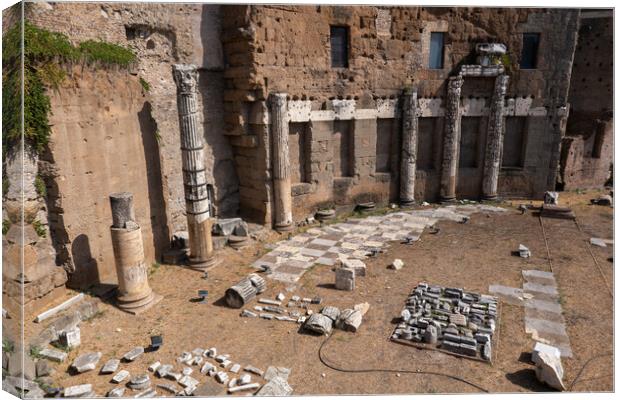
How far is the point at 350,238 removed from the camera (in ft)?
43.1

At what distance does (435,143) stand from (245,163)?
768cm

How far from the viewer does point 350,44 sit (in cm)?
1403

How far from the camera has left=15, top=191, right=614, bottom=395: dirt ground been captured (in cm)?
661

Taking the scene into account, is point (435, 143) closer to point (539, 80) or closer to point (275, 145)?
point (539, 80)

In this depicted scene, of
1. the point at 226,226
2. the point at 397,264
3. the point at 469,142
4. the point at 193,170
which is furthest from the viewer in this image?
the point at 469,142

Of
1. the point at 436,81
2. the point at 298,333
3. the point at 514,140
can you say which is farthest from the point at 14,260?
the point at 514,140

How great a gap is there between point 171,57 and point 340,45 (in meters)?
5.67

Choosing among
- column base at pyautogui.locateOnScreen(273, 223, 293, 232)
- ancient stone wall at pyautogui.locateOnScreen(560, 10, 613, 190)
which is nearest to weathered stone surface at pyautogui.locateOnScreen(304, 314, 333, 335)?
column base at pyautogui.locateOnScreen(273, 223, 293, 232)

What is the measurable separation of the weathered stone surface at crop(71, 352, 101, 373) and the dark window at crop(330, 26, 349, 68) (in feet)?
36.6

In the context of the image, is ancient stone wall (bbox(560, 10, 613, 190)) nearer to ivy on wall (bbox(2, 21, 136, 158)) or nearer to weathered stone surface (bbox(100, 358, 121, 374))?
weathered stone surface (bbox(100, 358, 121, 374))

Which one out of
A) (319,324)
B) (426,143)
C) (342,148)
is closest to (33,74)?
(319,324)

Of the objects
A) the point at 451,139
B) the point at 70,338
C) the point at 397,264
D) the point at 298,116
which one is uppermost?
the point at 298,116

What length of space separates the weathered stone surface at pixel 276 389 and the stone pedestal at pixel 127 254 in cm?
373

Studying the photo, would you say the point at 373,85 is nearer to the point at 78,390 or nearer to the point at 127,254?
the point at 127,254
